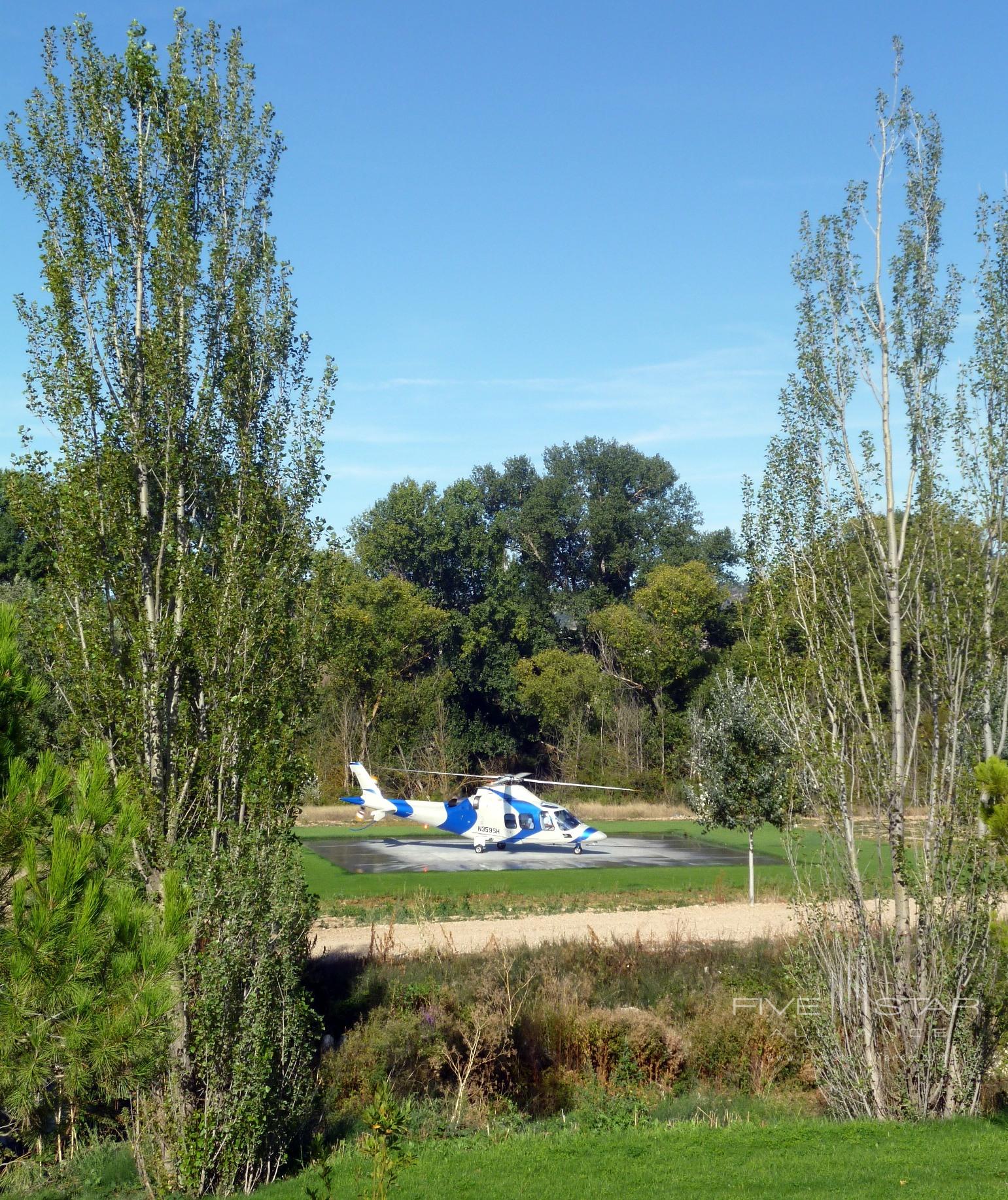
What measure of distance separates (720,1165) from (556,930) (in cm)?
990

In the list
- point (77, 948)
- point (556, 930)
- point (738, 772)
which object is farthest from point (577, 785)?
point (77, 948)

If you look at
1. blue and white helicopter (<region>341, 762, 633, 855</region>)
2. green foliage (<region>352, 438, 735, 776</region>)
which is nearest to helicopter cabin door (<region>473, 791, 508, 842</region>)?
blue and white helicopter (<region>341, 762, 633, 855</region>)

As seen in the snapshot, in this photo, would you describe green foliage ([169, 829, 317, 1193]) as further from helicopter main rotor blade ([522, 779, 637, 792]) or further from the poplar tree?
helicopter main rotor blade ([522, 779, 637, 792])

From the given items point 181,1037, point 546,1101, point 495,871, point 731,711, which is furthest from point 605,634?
point 181,1037

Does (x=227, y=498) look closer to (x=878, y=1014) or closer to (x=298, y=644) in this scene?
(x=298, y=644)

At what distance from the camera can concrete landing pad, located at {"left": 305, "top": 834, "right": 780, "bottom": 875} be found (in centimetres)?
2944

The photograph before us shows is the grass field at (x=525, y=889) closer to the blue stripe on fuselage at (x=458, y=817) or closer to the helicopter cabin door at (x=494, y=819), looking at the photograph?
the helicopter cabin door at (x=494, y=819)

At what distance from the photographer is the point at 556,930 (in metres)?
19.4

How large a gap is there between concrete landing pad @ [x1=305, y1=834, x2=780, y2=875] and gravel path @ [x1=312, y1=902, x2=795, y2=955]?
7490 mm

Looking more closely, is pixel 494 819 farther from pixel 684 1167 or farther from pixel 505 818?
pixel 684 1167

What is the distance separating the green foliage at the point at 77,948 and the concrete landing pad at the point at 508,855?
20813mm

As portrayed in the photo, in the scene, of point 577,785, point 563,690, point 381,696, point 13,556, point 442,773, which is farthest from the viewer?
point 563,690

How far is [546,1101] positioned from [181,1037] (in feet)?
16.4

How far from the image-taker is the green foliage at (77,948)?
6.14 meters
